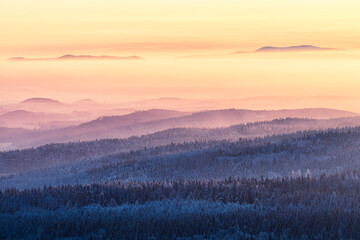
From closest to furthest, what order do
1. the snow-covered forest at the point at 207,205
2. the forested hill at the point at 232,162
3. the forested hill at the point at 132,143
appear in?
the snow-covered forest at the point at 207,205
the forested hill at the point at 232,162
the forested hill at the point at 132,143

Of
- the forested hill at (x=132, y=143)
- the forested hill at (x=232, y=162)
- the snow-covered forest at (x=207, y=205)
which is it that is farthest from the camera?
the forested hill at (x=132, y=143)

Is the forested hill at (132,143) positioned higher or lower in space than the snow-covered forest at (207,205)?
lower

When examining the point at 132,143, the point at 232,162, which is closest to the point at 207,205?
the point at 232,162

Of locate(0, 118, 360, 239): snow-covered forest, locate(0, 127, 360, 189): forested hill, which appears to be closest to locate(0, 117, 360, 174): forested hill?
locate(0, 127, 360, 189): forested hill

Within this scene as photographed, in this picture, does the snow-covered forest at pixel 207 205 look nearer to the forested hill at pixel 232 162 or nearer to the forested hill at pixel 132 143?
the forested hill at pixel 232 162

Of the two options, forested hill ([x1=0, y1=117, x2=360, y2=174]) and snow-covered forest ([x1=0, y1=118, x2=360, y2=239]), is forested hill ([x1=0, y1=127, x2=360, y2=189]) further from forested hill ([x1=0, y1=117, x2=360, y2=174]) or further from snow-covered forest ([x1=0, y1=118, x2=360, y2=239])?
forested hill ([x1=0, y1=117, x2=360, y2=174])

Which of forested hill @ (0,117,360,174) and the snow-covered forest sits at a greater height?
the snow-covered forest

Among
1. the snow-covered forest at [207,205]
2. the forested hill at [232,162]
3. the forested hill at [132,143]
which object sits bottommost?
the forested hill at [132,143]

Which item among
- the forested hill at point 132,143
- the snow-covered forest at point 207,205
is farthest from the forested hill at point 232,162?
the forested hill at point 132,143

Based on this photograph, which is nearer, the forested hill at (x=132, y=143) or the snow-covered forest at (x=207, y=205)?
the snow-covered forest at (x=207, y=205)

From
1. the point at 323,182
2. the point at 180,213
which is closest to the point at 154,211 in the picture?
the point at 180,213

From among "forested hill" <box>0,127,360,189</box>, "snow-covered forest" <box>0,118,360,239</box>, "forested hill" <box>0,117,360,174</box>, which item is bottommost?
"forested hill" <box>0,117,360,174</box>

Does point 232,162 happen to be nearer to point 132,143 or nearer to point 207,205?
point 207,205

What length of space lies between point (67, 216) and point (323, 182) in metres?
5.20
